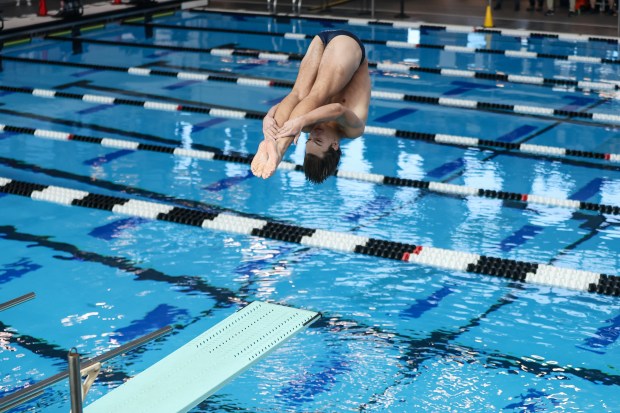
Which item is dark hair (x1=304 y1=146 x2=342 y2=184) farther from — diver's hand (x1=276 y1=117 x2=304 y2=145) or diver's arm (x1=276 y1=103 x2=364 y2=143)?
diver's hand (x1=276 y1=117 x2=304 y2=145)

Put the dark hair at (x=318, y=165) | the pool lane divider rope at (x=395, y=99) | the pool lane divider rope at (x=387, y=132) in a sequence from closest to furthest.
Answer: the dark hair at (x=318, y=165)
the pool lane divider rope at (x=387, y=132)
the pool lane divider rope at (x=395, y=99)

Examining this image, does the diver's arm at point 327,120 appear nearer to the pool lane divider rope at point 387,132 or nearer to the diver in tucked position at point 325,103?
the diver in tucked position at point 325,103

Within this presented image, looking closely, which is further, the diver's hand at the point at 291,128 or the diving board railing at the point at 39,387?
the diver's hand at the point at 291,128

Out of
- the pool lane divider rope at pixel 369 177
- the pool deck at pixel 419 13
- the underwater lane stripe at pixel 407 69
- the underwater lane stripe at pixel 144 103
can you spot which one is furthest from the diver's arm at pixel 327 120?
the pool deck at pixel 419 13

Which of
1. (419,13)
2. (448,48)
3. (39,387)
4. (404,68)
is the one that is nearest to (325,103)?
(39,387)

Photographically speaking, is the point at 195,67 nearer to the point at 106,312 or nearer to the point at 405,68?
the point at 405,68

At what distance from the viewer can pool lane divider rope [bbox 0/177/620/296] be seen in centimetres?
468

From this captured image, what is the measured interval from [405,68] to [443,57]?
2.64 ft

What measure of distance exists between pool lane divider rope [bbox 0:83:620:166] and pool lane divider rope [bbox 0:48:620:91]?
0.92 m

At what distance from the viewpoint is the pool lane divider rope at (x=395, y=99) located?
8203mm

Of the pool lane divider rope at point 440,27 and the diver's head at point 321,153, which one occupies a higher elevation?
the pool lane divider rope at point 440,27

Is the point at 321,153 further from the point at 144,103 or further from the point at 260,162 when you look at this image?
the point at 144,103

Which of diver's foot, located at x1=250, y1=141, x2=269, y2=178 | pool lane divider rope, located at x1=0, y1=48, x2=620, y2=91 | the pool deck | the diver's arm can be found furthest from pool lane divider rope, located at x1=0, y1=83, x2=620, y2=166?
diver's foot, located at x1=250, y1=141, x2=269, y2=178

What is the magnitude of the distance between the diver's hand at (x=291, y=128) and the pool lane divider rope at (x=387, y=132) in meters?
4.03
